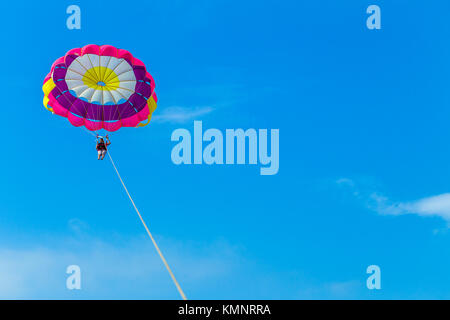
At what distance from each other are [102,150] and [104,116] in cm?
212

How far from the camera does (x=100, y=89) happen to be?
104 ft

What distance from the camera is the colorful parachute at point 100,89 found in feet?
98.0

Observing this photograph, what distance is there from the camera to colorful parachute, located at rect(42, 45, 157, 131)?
2986cm
